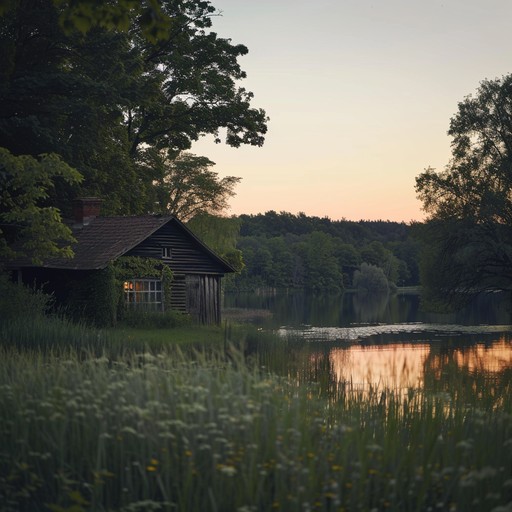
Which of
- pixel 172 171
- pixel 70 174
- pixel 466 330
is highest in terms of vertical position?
pixel 172 171

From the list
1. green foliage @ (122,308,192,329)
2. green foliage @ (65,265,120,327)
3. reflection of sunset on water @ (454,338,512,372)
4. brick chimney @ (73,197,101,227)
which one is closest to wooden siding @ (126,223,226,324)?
green foliage @ (122,308,192,329)

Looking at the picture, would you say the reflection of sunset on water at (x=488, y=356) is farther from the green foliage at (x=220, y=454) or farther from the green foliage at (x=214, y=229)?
the green foliage at (x=214, y=229)

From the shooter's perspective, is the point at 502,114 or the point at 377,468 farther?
the point at 502,114

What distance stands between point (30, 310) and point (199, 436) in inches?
935

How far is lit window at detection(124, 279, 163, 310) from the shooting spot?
3750 cm

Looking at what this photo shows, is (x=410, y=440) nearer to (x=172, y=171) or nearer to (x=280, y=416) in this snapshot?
(x=280, y=416)

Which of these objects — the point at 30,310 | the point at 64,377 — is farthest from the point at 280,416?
the point at 30,310

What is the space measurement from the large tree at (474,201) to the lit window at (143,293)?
21.9m

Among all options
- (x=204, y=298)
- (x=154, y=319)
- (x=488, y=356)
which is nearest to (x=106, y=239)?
(x=154, y=319)

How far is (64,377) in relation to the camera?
32.9 feet

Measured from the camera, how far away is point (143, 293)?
37.9 m

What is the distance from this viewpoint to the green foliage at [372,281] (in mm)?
183500

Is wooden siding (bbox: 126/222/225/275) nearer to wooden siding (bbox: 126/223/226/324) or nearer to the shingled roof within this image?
wooden siding (bbox: 126/223/226/324)

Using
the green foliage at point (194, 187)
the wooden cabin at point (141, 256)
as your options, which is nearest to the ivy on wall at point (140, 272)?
the wooden cabin at point (141, 256)
